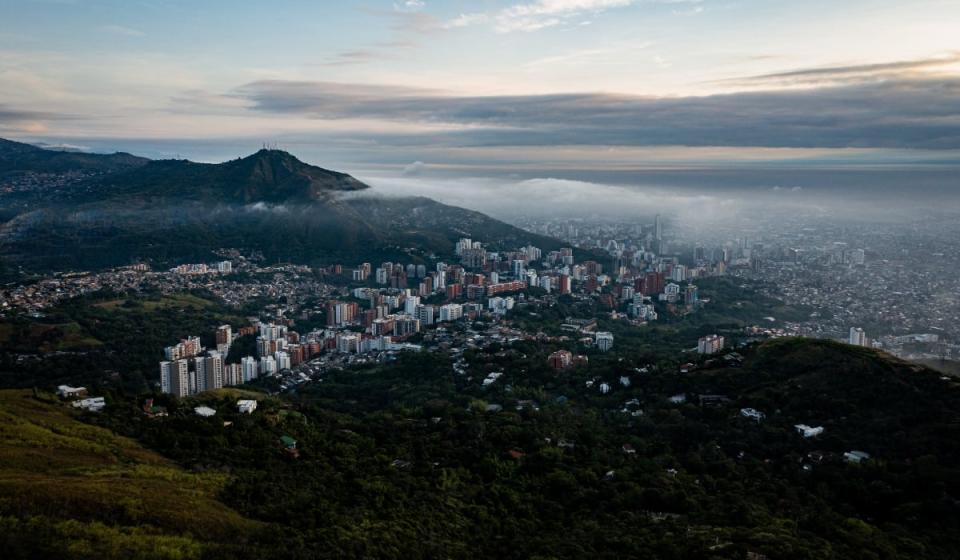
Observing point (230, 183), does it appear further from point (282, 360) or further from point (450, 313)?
point (282, 360)

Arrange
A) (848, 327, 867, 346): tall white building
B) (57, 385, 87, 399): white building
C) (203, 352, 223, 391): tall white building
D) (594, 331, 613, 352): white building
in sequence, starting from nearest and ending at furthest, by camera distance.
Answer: (57, 385, 87, 399): white building, (203, 352, 223, 391): tall white building, (848, 327, 867, 346): tall white building, (594, 331, 613, 352): white building

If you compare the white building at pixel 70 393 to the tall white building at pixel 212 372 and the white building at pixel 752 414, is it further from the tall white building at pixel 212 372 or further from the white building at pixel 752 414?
the white building at pixel 752 414

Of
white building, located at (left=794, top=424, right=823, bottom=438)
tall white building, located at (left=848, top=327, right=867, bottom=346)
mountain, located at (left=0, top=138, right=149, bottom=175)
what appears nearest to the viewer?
white building, located at (left=794, top=424, right=823, bottom=438)

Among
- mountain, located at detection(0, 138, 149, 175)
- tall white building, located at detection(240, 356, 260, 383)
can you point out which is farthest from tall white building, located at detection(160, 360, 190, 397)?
mountain, located at detection(0, 138, 149, 175)

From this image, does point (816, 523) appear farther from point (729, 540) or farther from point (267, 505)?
point (267, 505)

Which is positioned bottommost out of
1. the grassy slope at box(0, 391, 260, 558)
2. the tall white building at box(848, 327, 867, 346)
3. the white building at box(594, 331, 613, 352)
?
the white building at box(594, 331, 613, 352)

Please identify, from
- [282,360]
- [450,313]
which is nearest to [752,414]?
[282,360]

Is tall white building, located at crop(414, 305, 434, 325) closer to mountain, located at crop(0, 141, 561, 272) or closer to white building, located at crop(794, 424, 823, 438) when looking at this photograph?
mountain, located at crop(0, 141, 561, 272)
